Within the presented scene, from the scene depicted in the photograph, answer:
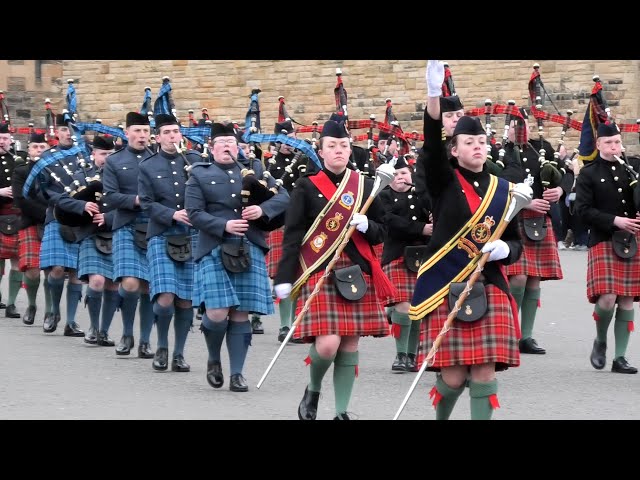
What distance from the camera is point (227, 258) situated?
9.20m

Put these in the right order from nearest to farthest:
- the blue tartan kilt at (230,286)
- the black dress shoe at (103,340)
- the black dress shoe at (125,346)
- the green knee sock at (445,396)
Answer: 1. the green knee sock at (445,396)
2. the blue tartan kilt at (230,286)
3. the black dress shoe at (125,346)
4. the black dress shoe at (103,340)

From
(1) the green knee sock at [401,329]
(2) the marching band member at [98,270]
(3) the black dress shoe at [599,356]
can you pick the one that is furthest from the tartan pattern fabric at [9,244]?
(3) the black dress shoe at [599,356]

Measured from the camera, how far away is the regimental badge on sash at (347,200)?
26.6ft

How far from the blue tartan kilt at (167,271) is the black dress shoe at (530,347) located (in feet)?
9.21

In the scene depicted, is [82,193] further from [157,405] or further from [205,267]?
[157,405]

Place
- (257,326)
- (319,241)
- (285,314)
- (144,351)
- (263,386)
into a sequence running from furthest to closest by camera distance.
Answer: (257,326), (285,314), (144,351), (263,386), (319,241)

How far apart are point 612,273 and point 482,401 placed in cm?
365

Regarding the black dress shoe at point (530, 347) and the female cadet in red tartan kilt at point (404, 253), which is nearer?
the female cadet in red tartan kilt at point (404, 253)

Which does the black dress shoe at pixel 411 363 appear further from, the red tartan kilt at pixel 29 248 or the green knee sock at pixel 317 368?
the red tartan kilt at pixel 29 248

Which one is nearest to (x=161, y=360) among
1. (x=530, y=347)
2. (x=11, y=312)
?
(x=530, y=347)

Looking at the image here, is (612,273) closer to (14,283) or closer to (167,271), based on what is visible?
(167,271)

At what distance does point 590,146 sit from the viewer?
10.7 meters
